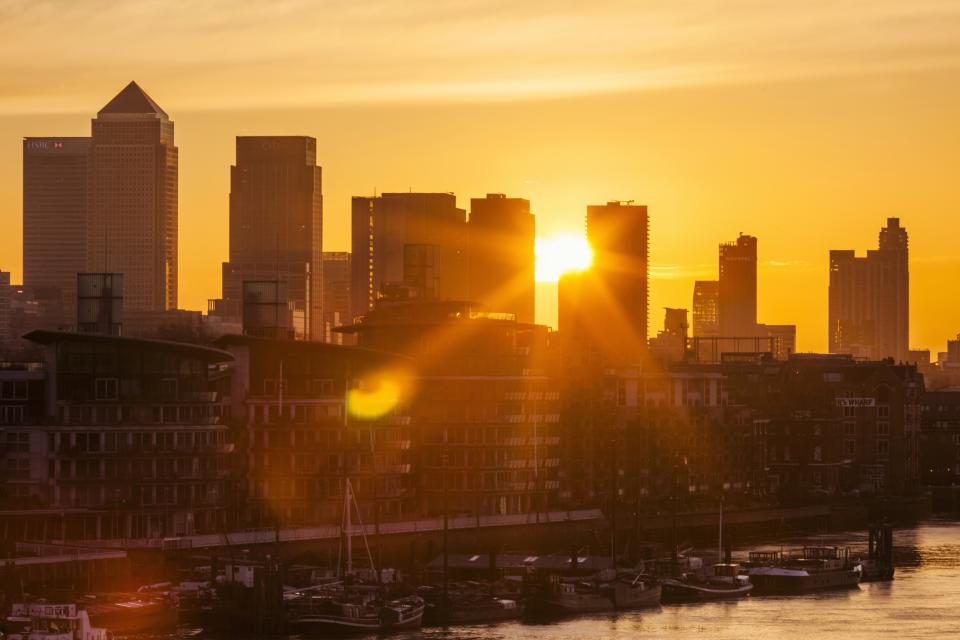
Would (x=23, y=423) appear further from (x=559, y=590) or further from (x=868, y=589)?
(x=868, y=589)

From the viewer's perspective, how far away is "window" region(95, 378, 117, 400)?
536ft

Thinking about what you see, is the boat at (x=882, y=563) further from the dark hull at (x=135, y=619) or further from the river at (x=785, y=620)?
the dark hull at (x=135, y=619)

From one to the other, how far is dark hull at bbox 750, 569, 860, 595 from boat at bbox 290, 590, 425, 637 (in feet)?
111

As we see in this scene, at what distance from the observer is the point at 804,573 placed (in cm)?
17125

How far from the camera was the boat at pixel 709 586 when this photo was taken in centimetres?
16200

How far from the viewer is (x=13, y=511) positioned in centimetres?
15575

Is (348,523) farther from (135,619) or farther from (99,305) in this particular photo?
(99,305)

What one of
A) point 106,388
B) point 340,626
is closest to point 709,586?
point 340,626

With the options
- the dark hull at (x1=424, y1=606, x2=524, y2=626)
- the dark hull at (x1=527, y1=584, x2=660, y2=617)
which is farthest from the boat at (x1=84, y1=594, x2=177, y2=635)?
the dark hull at (x1=527, y1=584, x2=660, y2=617)

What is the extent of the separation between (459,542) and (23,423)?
32900 mm

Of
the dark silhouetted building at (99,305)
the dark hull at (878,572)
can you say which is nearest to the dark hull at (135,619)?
the dark silhouetted building at (99,305)

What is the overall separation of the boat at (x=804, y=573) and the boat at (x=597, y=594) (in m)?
10.8

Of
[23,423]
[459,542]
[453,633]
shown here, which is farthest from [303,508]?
[453,633]

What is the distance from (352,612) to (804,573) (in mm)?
43005
